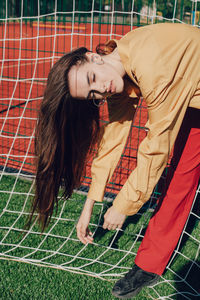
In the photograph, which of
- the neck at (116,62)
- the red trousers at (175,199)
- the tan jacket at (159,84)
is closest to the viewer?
the tan jacket at (159,84)

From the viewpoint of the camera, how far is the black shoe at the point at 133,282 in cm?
223

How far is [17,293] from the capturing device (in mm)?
2184

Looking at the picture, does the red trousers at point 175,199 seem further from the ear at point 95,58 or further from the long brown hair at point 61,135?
the ear at point 95,58

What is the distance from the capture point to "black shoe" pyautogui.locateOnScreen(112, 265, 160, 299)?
2234 millimetres

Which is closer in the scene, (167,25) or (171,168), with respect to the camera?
(167,25)

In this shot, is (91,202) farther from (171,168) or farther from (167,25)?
(167,25)

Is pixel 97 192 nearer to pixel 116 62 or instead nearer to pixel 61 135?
pixel 61 135

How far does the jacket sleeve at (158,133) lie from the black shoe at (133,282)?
0.70 metres

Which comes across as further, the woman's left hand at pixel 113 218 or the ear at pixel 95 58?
the woman's left hand at pixel 113 218

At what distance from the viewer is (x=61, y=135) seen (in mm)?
1945

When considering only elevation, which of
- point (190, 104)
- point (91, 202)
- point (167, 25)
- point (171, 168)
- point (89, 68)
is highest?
point (167, 25)

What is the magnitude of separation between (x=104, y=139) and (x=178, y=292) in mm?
1040

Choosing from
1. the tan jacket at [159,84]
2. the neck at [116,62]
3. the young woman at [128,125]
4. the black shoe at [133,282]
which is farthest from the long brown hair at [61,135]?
the black shoe at [133,282]

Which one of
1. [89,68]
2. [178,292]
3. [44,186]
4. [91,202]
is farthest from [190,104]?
[178,292]
